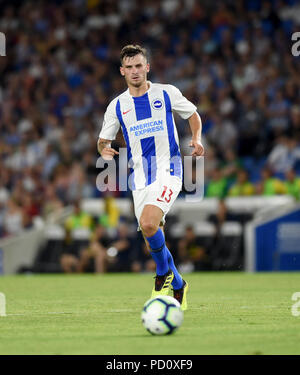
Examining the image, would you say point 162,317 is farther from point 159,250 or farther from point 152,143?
point 152,143

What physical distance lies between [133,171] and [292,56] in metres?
11.6

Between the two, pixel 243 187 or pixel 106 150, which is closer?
pixel 106 150

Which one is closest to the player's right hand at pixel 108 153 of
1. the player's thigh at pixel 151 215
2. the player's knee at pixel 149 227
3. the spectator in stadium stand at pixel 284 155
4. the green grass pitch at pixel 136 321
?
the player's thigh at pixel 151 215

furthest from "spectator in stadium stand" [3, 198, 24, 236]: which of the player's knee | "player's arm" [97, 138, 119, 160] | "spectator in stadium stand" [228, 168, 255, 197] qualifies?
the player's knee

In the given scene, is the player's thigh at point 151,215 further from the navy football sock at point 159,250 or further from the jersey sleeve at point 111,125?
the jersey sleeve at point 111,125

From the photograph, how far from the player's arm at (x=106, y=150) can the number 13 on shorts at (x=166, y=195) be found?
0.64 metres

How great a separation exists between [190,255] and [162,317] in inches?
422

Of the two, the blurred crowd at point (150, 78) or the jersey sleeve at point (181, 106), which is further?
the blurred crowd at point (150, 78)

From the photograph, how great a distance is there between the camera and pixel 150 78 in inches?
874

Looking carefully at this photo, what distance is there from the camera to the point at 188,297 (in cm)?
1085

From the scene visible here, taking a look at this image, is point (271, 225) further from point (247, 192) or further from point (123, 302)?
point (123, 302)

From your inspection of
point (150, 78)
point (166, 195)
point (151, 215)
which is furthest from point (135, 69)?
point (150, 78)

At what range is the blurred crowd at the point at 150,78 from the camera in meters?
19.0
